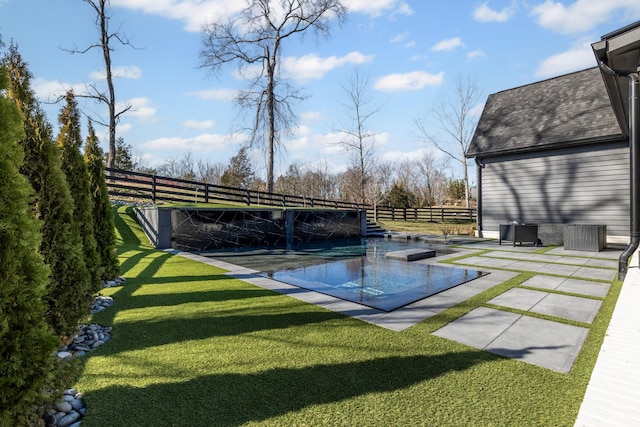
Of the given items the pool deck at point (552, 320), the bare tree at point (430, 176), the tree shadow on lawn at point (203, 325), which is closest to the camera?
the pool deck at point (552, 320)

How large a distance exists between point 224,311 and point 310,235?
1012 centimetres

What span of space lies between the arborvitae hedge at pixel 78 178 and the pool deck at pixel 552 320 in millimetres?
2347

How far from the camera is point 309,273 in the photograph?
20.9 ft

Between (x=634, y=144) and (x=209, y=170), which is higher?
(x=209, y=170)

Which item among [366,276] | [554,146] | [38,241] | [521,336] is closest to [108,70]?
[366,276]

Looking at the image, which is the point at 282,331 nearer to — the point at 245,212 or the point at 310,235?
the point at 245,212

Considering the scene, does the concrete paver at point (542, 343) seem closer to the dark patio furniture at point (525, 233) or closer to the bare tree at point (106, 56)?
the dark patio furniture at point (525, 233)

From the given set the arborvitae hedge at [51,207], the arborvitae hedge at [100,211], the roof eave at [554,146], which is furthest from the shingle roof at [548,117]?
the arborvitae hedge at [51,207]

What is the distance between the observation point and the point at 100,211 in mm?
5441

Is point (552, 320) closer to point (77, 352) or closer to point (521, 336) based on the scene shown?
point (521, 336)

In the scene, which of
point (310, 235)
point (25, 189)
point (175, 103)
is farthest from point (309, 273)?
point (175, 103)

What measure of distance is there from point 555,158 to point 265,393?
12981 mm

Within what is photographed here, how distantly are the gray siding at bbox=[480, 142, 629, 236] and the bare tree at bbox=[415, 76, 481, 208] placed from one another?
46.5ft

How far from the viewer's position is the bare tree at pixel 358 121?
23016mm
